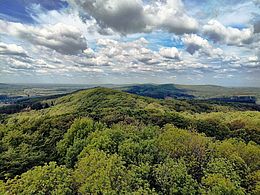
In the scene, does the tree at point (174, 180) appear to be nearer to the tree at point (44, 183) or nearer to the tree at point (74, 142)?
the tree at point (44, 183)

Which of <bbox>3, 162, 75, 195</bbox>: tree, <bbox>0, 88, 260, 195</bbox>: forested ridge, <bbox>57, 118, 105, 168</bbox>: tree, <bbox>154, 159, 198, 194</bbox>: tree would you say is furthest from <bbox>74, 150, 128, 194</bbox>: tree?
<bbox>57, 118, 105, 168</bbox>: tree

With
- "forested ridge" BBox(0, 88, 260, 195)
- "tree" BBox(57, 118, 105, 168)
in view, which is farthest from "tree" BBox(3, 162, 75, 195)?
"tree" BBox(57, 118, 105, 168)

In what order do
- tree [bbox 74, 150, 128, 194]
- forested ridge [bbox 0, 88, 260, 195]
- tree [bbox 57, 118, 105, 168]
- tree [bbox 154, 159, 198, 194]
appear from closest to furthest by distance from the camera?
tree [bbox 74, 150, 128, 194], forested ridge [bbox 0, 88, 260, 195], tree [bbox 154, 159, 198, 194], tree [bbox 57, 118, 105, 168]

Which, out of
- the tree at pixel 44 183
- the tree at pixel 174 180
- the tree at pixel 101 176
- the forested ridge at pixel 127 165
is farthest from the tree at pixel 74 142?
the tree at pixel 174 180

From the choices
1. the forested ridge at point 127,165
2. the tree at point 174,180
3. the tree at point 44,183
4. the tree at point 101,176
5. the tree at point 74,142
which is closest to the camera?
the tree at point 101,176

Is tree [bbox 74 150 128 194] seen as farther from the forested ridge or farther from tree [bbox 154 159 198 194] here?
tree [bbox 154 159 198 194]

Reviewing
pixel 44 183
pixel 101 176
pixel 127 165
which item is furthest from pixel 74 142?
pixel 101 176

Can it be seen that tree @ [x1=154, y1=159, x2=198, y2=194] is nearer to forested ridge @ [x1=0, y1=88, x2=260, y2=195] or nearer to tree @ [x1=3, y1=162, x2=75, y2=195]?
forested ridge @ [x1=0, y1=88, x2=260, y2=195]

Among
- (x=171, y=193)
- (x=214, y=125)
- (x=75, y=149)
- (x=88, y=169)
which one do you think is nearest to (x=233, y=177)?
(x=171, y=193)

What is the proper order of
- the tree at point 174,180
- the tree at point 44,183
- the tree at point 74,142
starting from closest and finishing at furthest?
1. the tree at point 44,183
2. the tree at point 174,180
3. the tree at point 74,142

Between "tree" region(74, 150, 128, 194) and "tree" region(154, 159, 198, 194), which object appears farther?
"tree" region(154, 159, 198, 194)

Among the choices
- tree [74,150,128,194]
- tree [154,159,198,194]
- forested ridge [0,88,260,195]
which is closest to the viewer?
tree [74,150,128,194]
